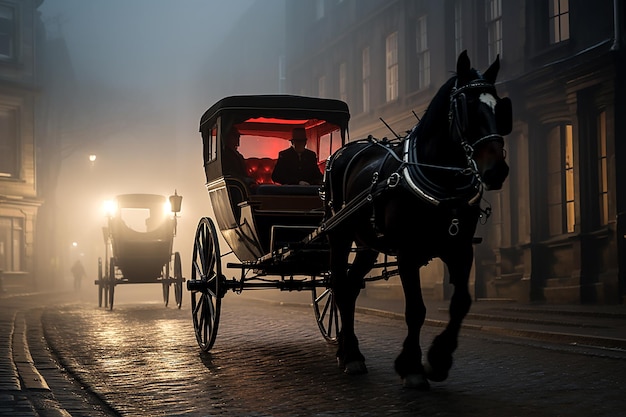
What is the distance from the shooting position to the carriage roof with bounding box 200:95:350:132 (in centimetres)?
1110

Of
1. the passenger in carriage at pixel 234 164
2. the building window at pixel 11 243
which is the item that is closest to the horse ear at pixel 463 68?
the passenger in carriage at pixel 234 164

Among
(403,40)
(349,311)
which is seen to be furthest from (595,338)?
(403,40)

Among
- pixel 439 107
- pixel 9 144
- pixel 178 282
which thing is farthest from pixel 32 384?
pixel 9 144

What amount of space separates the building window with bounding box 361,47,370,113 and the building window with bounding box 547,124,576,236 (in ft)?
32.0

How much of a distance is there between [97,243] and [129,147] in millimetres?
8549

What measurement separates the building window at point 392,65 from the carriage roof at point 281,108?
55.3ft

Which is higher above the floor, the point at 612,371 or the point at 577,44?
the point at 577,44

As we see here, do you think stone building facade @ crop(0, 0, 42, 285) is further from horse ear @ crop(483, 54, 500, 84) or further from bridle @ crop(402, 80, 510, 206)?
horse ear @ crop(483, 54, 500, 84)

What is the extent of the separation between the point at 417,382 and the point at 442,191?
1446mm

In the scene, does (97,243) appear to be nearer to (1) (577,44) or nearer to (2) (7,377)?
(1) (577,44)

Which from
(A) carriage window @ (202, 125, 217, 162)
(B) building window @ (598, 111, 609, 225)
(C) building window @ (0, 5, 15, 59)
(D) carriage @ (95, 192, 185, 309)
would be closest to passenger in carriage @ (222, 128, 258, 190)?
(A) carriage window @ (202, 125, 217, 162)

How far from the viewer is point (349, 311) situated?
28.5ft

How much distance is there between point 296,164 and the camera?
38.3 ft

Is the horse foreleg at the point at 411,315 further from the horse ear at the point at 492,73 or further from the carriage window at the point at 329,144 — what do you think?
the carriage window at the point at 329,144
